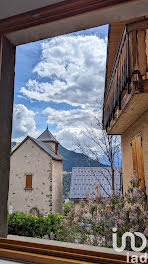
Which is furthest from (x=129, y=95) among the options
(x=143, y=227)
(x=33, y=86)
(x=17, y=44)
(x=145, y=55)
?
(x=33, y=86)

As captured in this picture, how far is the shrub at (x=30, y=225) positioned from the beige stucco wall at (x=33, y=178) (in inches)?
166

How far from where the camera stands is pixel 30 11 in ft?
3.12

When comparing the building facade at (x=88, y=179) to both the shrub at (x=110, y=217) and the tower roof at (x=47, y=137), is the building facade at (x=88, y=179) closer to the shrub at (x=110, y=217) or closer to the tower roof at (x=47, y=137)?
the shrub at (x=110, y=217)

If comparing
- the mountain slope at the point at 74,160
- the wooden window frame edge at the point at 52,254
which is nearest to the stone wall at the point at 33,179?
the mountain slope at the point at 74,160

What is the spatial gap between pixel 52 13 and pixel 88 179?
6.73 meters

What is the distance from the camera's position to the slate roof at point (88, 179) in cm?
666

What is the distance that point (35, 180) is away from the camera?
10.3m

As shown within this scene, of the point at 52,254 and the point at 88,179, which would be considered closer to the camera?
the point at 52,254

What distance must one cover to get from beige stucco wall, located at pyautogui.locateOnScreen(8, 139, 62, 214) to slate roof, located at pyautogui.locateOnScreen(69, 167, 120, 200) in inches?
100

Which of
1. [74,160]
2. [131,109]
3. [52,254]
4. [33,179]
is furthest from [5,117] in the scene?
[33,179]

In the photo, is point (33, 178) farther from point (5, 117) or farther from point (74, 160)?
point (5, 117)

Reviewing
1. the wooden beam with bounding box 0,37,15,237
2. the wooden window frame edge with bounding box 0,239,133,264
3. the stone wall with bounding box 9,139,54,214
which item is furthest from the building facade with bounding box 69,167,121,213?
the wooden window frame edge with bounding box 0,239,133,264

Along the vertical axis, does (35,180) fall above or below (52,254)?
below

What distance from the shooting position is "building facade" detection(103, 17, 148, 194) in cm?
178
